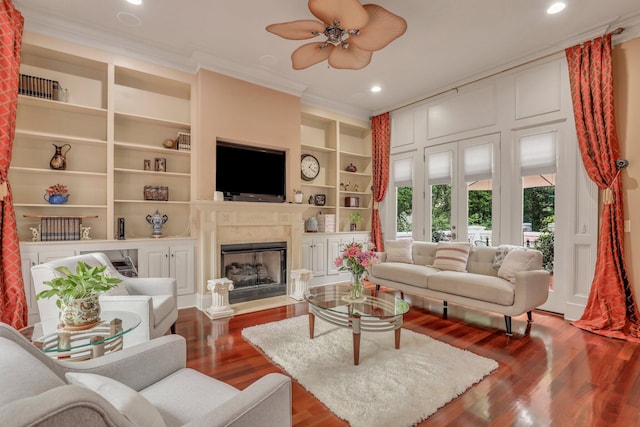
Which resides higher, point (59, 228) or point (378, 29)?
point (378, 29)

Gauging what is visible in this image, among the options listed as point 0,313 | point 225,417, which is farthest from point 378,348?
point 0,313

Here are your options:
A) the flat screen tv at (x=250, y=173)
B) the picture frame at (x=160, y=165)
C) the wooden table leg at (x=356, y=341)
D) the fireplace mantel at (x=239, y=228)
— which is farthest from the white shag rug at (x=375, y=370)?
the picture frame at (x=160, y=165)

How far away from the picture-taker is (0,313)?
2750mm

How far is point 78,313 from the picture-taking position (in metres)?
1.62

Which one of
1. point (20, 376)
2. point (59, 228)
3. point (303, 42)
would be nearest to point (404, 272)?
point (303, 42)

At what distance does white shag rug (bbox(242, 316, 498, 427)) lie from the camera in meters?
1.91

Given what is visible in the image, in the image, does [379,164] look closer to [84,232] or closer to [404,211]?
[404,211]

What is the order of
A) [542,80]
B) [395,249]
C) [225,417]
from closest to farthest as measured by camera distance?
[225,417] < [542,80] < [395,249]

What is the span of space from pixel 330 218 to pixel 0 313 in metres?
4.25

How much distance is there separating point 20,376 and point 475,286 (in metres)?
3.57

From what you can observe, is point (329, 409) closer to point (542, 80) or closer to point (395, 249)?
point (395, 249)

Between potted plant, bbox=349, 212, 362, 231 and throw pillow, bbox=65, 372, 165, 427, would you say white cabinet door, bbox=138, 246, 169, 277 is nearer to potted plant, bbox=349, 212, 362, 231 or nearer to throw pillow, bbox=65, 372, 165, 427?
throw pillow, bbox=65, 372, 165, 427

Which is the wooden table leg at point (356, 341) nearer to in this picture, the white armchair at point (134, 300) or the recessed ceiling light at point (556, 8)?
the white armchair at point (134, 300)

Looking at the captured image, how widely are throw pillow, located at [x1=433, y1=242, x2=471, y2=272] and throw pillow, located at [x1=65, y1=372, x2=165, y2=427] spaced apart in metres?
3.76
